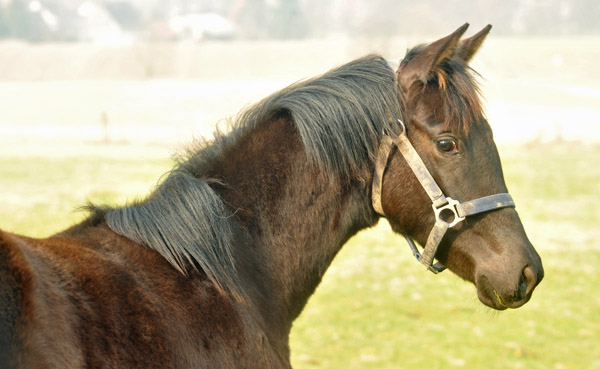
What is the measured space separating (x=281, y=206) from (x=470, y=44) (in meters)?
1.26

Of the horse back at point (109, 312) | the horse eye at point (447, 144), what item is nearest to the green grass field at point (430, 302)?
the horse back at point (109, 312)

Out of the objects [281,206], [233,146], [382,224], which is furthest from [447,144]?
[382,224]

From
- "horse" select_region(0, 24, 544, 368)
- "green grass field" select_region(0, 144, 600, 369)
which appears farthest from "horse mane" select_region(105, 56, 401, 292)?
"green grass field" select_region(0, 144, 600, 369)

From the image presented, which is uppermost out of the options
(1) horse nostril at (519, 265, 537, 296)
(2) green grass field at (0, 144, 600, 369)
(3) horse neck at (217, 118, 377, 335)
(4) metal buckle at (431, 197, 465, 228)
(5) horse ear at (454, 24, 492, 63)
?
(5) horse ear at (454, 24, 492, 63)

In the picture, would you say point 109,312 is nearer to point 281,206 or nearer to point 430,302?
point 281,206

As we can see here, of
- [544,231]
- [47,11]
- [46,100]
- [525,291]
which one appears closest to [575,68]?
[46,100]

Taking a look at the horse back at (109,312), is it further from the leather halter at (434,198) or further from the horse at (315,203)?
the leather halter at (434,198)

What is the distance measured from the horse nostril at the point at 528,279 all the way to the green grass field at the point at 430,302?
52 cm

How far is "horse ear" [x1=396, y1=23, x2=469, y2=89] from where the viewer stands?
102 inches

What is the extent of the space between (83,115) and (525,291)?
36474 mm

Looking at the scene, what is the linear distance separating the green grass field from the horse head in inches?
21.7

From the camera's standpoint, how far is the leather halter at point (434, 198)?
8.66 feet

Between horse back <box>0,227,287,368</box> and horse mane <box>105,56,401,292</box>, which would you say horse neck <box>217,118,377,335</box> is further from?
horse back <box>0,227,287,368</box>

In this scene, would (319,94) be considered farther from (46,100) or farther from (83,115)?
(46,100)
